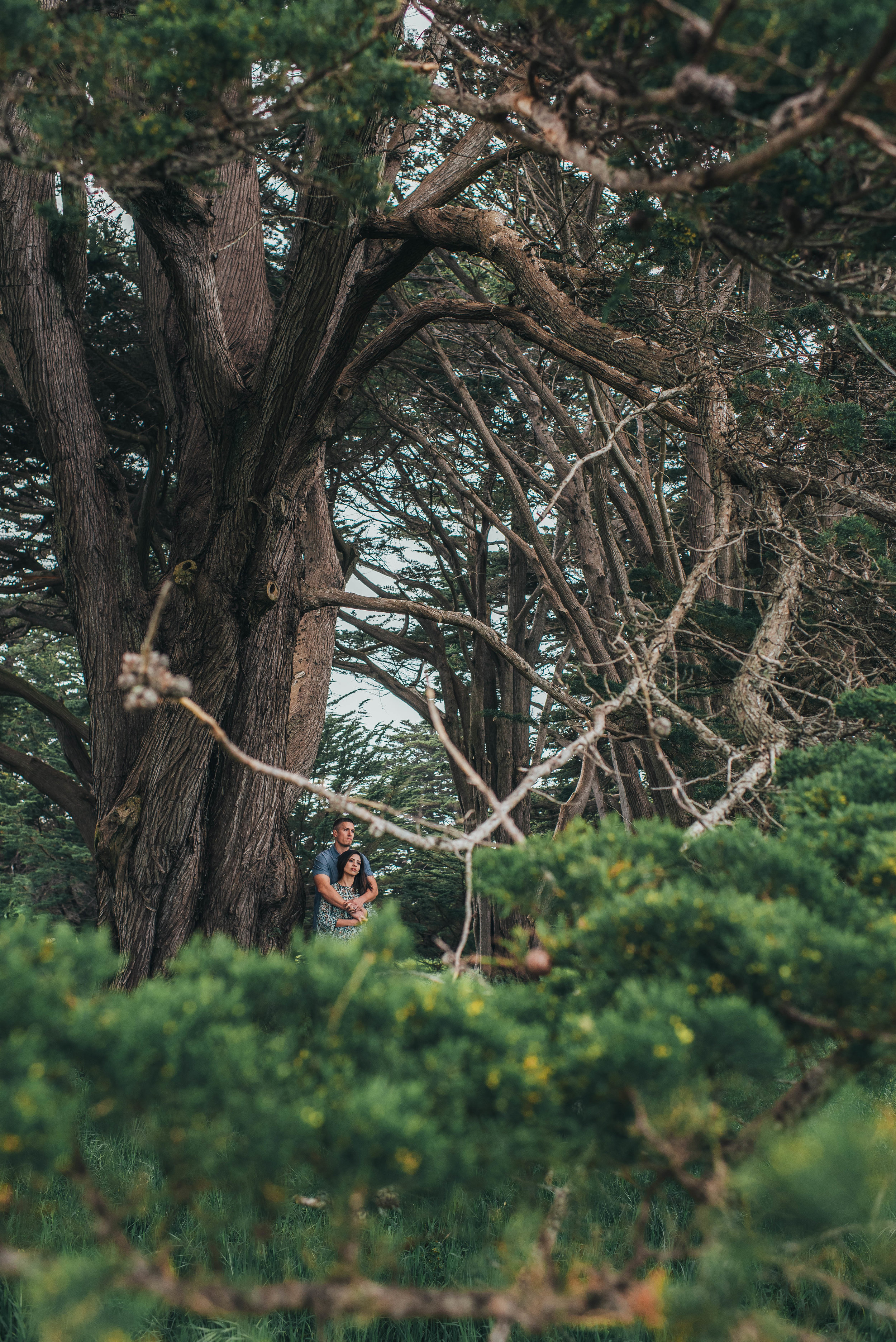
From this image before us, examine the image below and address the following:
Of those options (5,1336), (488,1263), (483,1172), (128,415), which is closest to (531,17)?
(483,1172)

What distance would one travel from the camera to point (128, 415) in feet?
25.5

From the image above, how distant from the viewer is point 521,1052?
1.44 m

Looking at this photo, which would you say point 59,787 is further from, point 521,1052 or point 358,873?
point 521,1052

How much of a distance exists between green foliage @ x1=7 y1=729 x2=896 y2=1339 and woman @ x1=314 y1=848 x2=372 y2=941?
393cm

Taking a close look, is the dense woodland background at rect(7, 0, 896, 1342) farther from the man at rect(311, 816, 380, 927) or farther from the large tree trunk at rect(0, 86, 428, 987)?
the man at rect(311, 816, 380, 927)

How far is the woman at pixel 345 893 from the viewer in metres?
5.77

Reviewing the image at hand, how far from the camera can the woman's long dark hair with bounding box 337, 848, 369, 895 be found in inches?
239

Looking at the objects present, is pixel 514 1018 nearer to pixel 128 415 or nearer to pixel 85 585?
pixel 85 585

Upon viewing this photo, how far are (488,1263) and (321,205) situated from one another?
15.1 feet

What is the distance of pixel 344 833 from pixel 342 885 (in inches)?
17.7

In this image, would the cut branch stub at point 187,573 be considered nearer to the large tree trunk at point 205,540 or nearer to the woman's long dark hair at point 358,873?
the large tree trunk at point 205,540

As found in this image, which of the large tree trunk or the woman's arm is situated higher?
the large tree trunk

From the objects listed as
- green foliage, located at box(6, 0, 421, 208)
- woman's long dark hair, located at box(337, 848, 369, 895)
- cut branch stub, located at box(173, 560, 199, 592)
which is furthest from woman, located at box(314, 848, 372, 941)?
green foliage, located at box(6, 0, 421, 208)

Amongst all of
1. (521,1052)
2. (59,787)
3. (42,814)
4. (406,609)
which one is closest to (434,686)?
(406,609)
